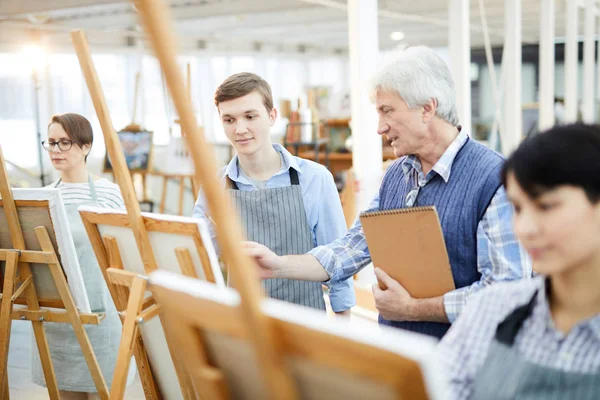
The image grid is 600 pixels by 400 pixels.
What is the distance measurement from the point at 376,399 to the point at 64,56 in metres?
9.30

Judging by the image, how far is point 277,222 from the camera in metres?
2.14

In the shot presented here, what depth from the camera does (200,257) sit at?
1.71 meters

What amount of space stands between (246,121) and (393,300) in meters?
0.80

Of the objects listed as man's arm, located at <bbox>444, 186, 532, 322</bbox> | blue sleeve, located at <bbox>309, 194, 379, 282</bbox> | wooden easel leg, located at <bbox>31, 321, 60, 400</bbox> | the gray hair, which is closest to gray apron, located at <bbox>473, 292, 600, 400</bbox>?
man's arm, located at <bbox>444, 186, 532, 322</bbox>

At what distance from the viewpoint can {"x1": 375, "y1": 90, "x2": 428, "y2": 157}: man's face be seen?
168 cm

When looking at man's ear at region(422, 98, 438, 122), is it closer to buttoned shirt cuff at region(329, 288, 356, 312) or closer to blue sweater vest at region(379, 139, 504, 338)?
blue sweater vest at region(379, 139, 504, 338)

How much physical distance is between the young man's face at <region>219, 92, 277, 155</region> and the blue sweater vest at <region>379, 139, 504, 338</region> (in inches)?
25.4

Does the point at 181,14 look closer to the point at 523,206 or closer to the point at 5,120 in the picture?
the point at 5,120

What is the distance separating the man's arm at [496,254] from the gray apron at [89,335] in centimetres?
151

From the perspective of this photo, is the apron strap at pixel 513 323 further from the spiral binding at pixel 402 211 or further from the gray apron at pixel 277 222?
the gray apron at pixel 277 222

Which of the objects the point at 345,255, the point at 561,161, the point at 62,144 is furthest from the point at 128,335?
the point at 561,161

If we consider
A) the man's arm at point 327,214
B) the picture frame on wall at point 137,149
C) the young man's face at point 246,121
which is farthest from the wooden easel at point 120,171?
the picture frame on wall at point 137,149

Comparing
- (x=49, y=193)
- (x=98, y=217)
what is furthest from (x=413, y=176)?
(x=49, y=193)

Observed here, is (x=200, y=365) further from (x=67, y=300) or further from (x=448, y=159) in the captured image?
(x=67, y=300)
